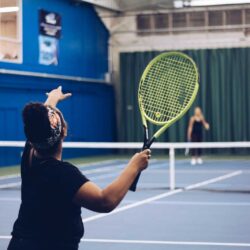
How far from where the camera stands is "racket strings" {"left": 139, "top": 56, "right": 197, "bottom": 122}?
439 centimetres

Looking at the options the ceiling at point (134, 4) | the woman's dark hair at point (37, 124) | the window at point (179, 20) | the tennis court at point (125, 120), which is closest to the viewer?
the woman's dark hair at point (37, 124)

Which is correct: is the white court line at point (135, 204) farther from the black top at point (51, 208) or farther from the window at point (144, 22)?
the window at point (144, 22)

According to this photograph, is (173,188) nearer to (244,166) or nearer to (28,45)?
(244,166)

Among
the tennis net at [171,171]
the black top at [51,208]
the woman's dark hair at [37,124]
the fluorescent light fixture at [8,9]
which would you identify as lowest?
the tennis net at [171,171]

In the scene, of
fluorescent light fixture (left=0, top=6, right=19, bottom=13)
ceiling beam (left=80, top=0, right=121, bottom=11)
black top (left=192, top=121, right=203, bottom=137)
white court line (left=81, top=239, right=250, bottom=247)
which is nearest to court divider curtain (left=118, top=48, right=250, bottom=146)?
Answer: ceiling beam (left=80, top=0, right=121, bottom=11)

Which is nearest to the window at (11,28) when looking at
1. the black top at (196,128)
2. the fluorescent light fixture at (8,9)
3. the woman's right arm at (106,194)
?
the fluorescent light fixture at (8,9)

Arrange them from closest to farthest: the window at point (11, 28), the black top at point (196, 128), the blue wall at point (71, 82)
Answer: the black top at point (196, 128)
the blue wall at point (71, 82)
the window at point (11, 28)

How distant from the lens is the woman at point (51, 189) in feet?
9.57

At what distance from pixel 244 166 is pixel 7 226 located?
425 inches

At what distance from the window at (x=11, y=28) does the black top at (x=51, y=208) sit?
1651 cm

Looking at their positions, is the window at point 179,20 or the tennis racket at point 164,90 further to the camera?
the window at point 179,20

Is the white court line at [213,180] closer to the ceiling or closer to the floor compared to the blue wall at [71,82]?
closer to the floor

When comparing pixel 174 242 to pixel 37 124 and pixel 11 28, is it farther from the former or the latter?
pixel 11 28

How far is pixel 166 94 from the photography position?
4.73 metres
